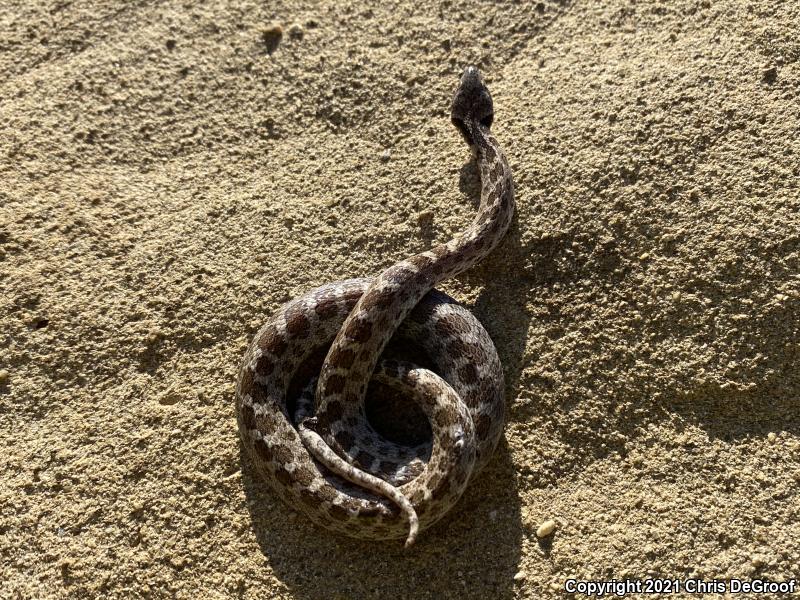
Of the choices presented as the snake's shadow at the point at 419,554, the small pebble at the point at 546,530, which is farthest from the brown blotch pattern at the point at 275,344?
the small pebble at the point at 546,530

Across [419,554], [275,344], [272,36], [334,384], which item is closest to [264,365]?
[275,344]

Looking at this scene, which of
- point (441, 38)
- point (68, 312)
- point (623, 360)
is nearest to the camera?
point (623, 360)

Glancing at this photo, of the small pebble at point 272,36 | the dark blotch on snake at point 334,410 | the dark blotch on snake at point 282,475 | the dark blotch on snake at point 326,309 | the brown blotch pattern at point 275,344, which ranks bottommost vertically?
the dark blotch on snake at point 282,475

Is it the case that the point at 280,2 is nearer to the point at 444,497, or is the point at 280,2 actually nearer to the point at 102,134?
the point at 102,134

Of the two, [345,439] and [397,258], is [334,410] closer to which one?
[345,439]

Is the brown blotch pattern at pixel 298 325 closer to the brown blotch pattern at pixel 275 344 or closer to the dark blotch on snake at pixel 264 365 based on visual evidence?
the brown blotch pattern at pixel 275 344

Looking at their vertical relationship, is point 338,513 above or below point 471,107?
below

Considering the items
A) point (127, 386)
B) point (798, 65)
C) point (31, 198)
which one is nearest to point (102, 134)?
point (31, 198)
